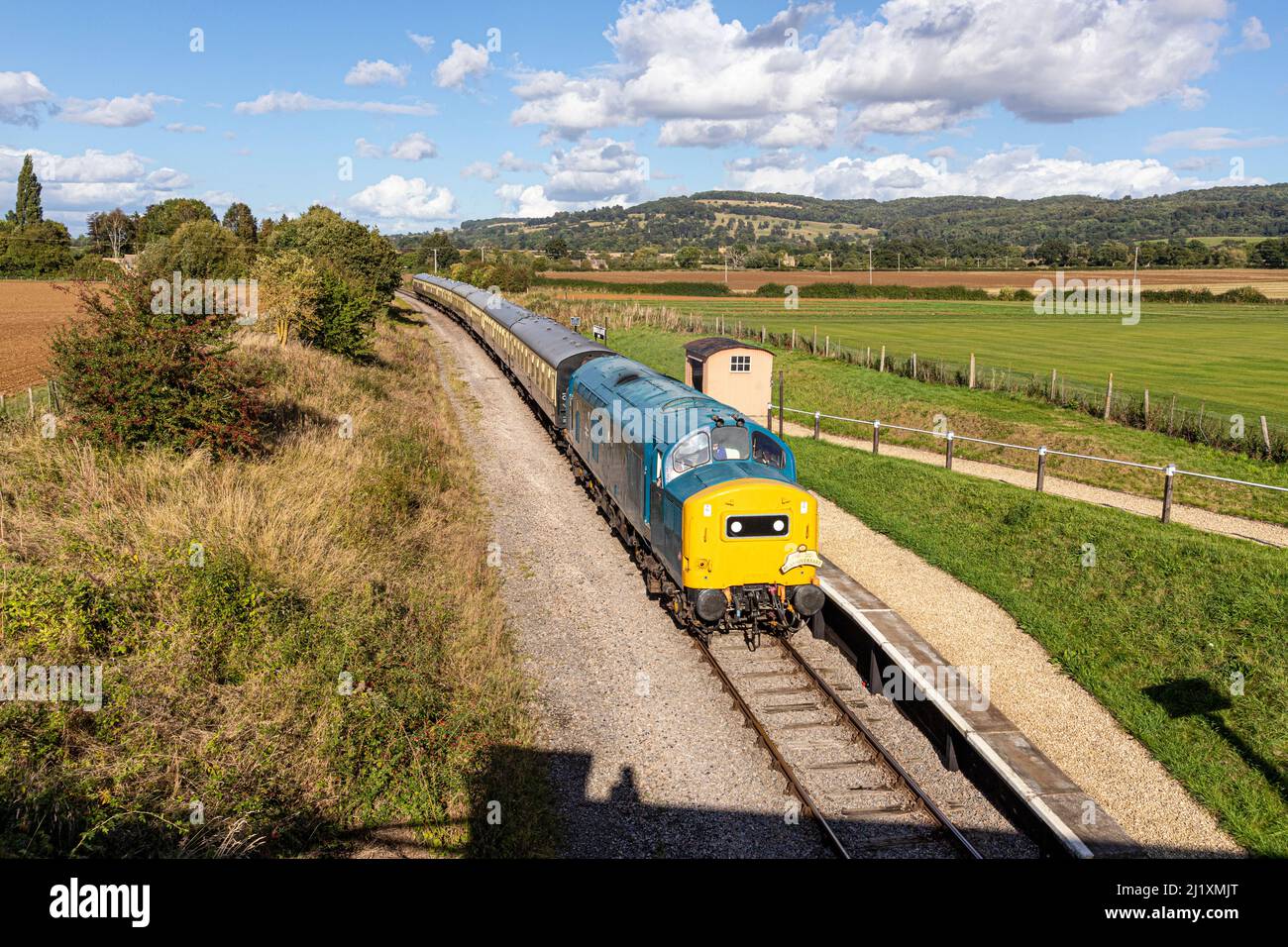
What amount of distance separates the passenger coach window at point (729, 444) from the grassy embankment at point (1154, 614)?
6.19m

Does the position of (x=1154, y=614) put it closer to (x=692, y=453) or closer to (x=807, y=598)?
(x=807, y=598)

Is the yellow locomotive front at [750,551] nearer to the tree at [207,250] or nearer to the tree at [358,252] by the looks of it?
the tree at [207,250]

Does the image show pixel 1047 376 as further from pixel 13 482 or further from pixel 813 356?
pixel 13 482

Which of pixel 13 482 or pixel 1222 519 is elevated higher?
pixel 13 482

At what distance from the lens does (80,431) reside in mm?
14188

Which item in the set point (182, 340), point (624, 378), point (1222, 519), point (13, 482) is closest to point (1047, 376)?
point (1222, 519)

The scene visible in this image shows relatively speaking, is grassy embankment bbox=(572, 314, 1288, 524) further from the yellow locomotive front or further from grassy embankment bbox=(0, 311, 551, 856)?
grassy embankment bbox=(0, 311, 551, 856)

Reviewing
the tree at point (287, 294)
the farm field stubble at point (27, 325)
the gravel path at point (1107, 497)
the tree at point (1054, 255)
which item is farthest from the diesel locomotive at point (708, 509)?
the tree at point (1054, 255)

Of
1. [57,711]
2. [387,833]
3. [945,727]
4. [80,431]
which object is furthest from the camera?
[80,431]

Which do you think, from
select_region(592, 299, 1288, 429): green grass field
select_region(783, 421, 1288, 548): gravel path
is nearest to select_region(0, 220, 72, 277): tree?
select_region(592, 299, 1288, 429): green grass field

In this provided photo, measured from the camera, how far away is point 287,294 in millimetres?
31047

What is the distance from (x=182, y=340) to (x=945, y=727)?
14677mm

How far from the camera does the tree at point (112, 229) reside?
111438 mm
